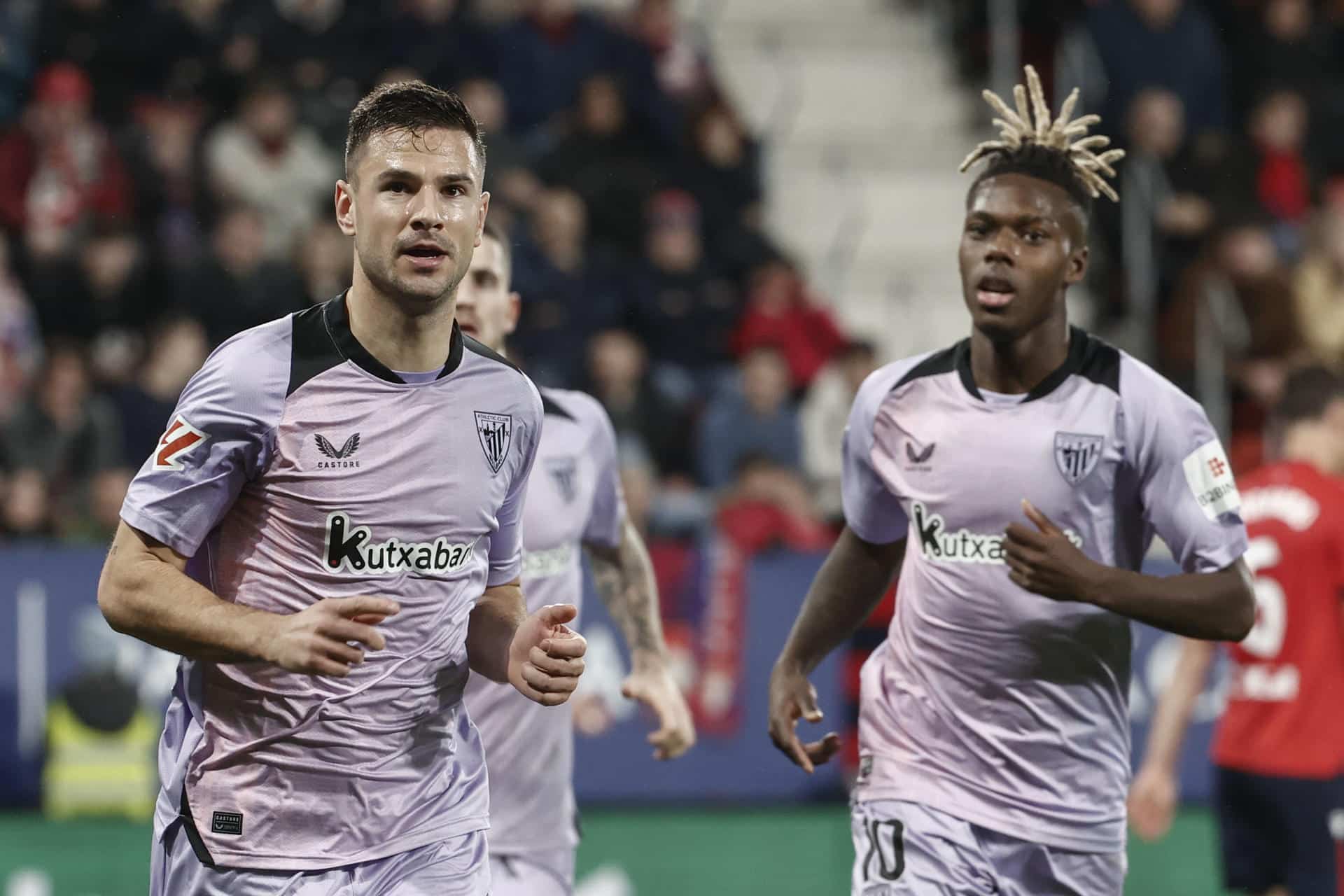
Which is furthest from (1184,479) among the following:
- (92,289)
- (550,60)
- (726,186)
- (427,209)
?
(550,60)

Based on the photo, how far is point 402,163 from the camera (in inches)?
159

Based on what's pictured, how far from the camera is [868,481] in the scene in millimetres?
5254

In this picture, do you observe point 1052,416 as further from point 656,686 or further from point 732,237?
point 732,237

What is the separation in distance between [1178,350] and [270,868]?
10.0 m

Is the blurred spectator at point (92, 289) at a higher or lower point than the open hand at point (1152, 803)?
higher

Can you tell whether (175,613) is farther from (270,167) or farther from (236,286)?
(270,167)

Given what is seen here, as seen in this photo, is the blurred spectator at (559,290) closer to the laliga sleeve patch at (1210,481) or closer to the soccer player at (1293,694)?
the soccer player at (1293,694)

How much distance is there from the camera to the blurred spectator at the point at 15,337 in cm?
1161

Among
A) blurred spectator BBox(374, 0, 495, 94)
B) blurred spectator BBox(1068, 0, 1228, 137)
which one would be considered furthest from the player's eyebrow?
blurred spectator BBox(1068, 0, 1228, 137)

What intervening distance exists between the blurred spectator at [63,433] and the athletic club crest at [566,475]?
621 cm

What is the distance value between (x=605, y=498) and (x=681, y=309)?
715cm

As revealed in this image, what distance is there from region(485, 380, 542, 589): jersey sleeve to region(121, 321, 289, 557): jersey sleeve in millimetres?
611

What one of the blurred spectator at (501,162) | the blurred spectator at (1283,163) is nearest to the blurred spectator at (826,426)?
the blurred spectator at (501,162)

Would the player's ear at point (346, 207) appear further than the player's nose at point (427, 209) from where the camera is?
Yes
